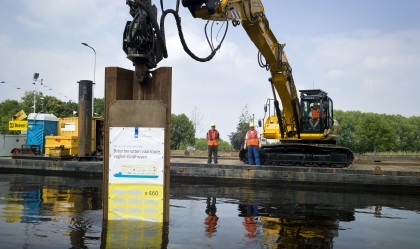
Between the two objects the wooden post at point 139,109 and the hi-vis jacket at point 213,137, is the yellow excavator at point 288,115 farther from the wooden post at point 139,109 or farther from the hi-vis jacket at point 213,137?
the wooden post at point 139,109

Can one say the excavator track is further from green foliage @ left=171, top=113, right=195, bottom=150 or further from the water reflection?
green foliage @ left=171, top=113, right=195, bottom=150

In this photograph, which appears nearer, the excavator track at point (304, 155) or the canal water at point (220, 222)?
the canal water at point (220, 222)

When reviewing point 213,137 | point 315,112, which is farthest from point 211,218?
point 315,112

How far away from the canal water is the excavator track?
5247 mm

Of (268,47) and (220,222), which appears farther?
(268,47)

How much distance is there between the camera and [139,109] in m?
6.85

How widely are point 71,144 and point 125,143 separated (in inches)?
566

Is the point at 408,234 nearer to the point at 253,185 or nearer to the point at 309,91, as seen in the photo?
the point at 253,185

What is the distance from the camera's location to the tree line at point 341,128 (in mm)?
71812

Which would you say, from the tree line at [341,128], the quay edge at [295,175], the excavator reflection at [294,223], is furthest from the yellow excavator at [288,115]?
the tree line at [341,128]

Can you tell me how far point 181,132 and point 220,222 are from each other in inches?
3046

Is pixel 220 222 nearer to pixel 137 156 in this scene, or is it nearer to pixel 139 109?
pixel 137 156

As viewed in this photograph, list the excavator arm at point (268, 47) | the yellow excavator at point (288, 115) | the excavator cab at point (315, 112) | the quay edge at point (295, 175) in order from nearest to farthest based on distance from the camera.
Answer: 1. the excavator arm at point (268, 47)
2. the quay edge at point (295, 175)
3. the yellow excavator at point (288, 115)
4. the excavator cab at point (315, 112)

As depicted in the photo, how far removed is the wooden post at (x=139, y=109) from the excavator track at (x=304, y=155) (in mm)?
11869
